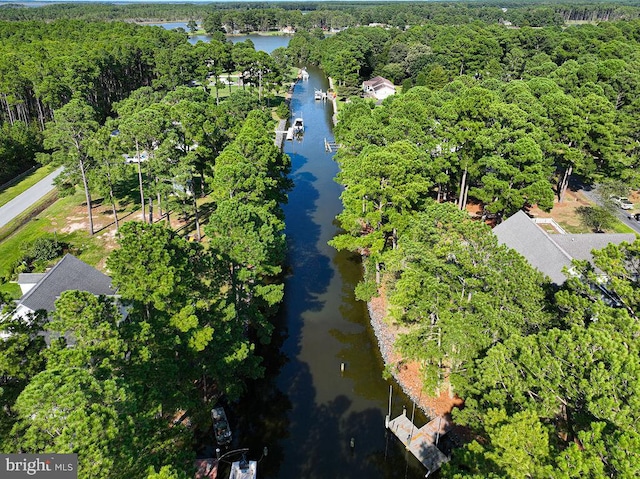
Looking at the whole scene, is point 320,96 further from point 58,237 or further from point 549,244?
point 549,244

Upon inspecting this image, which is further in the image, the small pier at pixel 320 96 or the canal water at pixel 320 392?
the small pier at pixel 320 96

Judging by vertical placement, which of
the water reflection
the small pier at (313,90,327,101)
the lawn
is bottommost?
the water reflection

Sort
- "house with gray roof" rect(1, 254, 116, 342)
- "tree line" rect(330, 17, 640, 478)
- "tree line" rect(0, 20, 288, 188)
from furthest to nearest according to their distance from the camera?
"tree line" rect(0, 20, 288, 188)
"house with gray roof" rect(1, 254, 116, 342)
"tree line" rect(330, 17, 640, 478)

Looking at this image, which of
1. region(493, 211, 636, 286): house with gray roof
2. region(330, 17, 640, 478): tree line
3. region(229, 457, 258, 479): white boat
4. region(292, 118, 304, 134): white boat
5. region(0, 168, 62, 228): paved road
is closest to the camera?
region(330, 17, 640, 478): tree line

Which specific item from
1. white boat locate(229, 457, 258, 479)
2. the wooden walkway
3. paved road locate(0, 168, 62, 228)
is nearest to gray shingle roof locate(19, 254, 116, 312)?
white boat locate(229, 457, 258, 479)

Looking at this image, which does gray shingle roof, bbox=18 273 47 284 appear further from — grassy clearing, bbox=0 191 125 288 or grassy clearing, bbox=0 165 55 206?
grassy clearing, bbox=0 165 55 206

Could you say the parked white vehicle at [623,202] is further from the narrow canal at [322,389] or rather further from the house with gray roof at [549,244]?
the narrow canal at [322,389]

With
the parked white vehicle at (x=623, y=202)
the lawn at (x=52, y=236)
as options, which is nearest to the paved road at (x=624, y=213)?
the parked white vehicle at (x=623, y=202)

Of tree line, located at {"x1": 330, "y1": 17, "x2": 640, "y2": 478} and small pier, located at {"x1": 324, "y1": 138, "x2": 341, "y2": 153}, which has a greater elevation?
tree line, located at {"x1": 330, "y1": 17, "x2": 640, "y2": 478}
